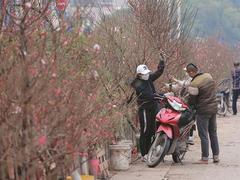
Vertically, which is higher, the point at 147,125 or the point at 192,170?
the point at 147,125

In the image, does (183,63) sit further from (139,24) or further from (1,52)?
(1,52)

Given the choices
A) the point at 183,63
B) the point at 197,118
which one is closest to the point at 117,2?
the point at 183,63

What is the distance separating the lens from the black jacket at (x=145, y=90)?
36.7 ft

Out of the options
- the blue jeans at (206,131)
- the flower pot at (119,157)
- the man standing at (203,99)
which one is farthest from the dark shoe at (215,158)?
the flower pot at (119,157)

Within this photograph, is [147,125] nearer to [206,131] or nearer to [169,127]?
[169,127]

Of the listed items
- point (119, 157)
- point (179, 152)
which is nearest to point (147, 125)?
point (179, 152)

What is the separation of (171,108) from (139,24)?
397cm

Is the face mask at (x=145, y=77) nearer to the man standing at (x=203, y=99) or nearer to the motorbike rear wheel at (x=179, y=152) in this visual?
the man standing at (x=203, y=99)

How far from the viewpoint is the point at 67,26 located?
665 centimetres

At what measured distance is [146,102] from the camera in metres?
11.2

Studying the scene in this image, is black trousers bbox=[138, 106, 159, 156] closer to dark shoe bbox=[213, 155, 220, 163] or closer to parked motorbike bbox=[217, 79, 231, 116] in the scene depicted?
dark shoe bbox=[213, 155, 220, 163]

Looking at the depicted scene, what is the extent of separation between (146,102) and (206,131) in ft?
3.90

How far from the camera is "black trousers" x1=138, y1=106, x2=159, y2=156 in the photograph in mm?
11344

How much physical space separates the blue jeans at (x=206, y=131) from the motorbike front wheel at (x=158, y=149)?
773 millimetres
